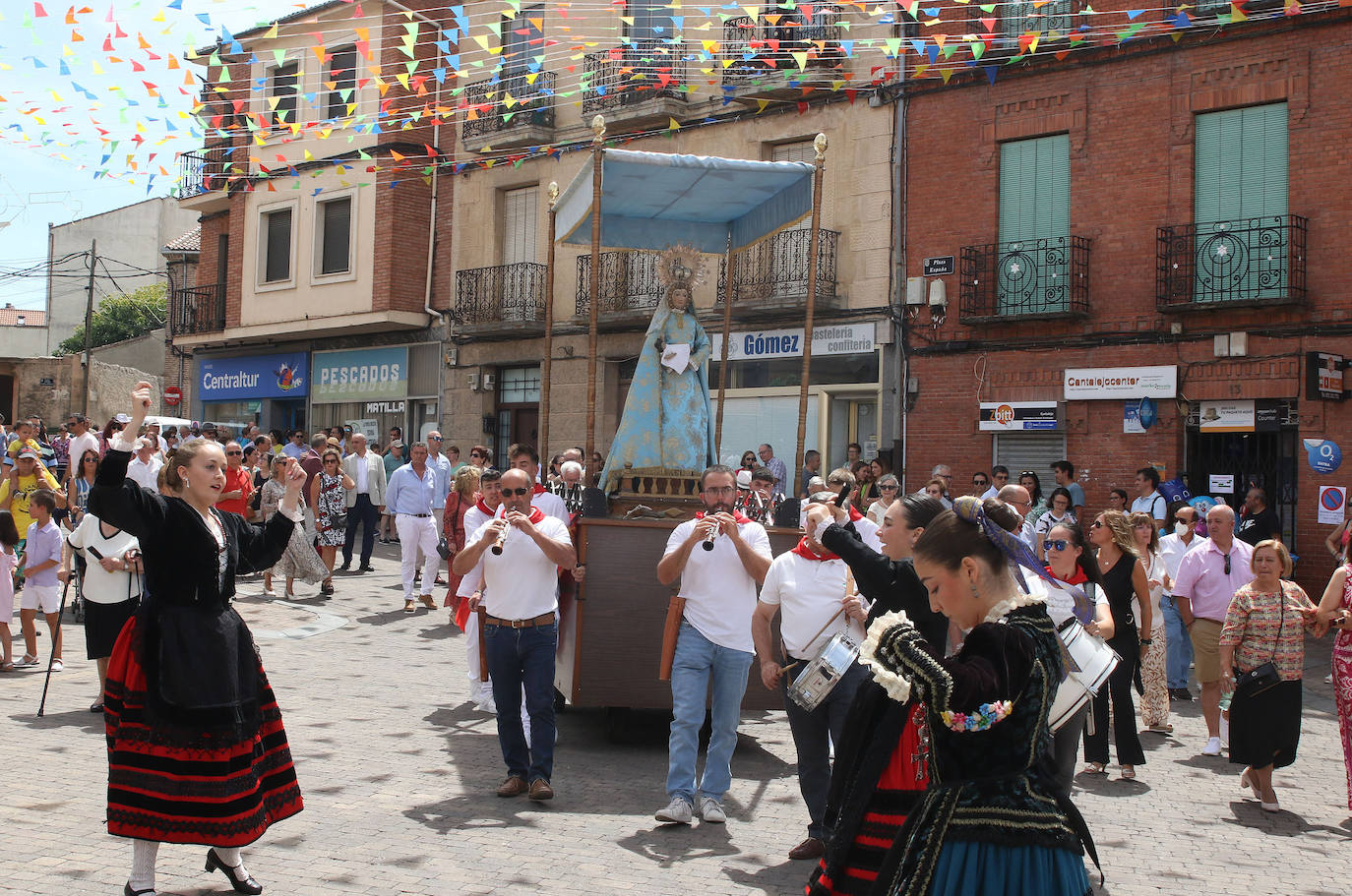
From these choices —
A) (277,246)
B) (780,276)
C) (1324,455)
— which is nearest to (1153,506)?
(1324,455)

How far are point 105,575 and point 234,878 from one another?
11.6 ft

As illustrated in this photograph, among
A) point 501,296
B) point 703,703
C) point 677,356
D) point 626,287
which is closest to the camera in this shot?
point 703,703

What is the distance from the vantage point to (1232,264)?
15641 millimetres

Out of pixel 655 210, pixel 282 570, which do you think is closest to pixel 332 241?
pixel 282 570

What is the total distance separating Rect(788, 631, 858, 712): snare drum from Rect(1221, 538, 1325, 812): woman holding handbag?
139 inches

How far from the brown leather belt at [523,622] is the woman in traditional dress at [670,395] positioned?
2.13 metres

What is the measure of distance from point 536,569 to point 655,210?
14.3 feet

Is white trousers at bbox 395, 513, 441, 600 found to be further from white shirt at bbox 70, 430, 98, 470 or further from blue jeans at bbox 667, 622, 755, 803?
blue jeans at bbox 667, 622, 755, 803

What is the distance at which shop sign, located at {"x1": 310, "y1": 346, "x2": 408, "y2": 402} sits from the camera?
84.0 feet

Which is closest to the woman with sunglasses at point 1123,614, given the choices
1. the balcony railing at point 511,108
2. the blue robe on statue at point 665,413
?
the blue robe on statue at point 665,413

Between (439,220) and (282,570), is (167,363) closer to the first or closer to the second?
(439,220)

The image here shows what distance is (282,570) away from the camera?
48.5 ft

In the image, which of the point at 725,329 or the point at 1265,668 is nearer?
the point at 1265,668

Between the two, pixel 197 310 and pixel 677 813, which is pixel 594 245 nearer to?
pixel 677 813
